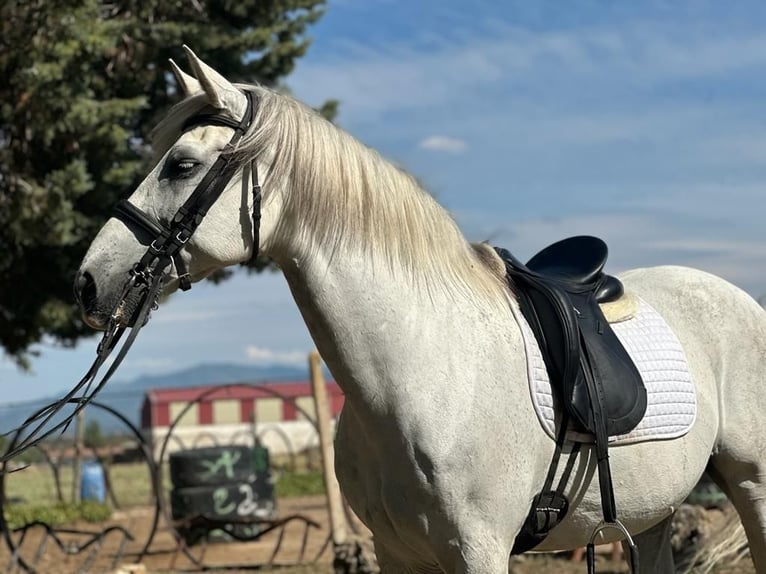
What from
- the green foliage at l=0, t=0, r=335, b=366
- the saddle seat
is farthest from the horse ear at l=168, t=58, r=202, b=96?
the green foliage at l=0, t=0, r=335, b=366

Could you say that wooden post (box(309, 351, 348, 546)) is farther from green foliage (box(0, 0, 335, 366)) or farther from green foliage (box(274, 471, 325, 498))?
green foliage (box(274, 471, 325, 498))

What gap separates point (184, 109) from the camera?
9.23ft

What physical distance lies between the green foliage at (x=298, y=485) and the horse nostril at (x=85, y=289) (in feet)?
49.5

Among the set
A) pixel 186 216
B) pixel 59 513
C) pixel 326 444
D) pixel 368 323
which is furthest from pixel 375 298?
pixel 59 513

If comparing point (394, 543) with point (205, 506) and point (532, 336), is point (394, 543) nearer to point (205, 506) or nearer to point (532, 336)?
point (532, 336)

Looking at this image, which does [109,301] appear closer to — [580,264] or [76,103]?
[580,264]

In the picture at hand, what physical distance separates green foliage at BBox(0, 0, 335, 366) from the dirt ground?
2406mm

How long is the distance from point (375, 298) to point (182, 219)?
2.07 feet

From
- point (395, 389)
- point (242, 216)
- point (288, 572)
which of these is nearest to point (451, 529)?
point (395, 389)

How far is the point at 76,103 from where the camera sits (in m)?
8.10

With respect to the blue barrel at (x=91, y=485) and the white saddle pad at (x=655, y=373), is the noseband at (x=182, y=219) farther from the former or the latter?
the blue barrel at (x=91, y=485)

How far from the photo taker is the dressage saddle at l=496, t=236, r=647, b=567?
2965 millimetres

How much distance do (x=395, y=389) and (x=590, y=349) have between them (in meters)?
0.74

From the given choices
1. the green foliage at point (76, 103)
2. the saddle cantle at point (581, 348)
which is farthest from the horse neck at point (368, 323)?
the green foliage at point (76, 103)
